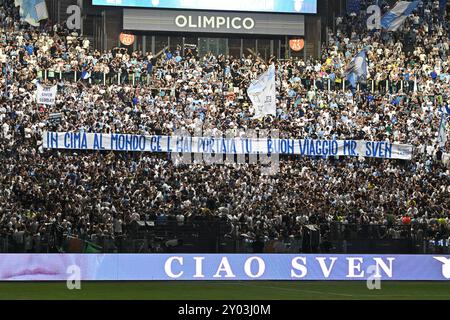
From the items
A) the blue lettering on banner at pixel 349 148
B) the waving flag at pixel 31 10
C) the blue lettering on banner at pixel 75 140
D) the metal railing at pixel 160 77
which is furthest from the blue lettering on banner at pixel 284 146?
the waving flag at pixel 31 10

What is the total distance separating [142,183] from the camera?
46.7m

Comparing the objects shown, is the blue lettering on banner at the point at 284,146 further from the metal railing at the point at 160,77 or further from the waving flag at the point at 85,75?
the waving flag at the point at 85,75

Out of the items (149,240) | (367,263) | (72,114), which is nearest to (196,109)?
(72,114)

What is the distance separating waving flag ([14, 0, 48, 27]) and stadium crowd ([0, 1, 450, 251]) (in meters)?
0.49

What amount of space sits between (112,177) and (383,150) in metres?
14.4

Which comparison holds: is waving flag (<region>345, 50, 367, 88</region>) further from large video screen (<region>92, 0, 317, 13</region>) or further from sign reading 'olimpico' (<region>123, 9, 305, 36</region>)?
large video screen (<region>92, 0, 317, 13</region>)

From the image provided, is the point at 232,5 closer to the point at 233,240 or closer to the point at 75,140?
the point at 75,140

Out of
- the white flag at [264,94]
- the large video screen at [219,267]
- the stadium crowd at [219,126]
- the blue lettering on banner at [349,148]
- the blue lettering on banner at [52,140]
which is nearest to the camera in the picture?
the large video screen at [219,267]

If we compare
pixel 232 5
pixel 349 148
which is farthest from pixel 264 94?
pixel 232 5

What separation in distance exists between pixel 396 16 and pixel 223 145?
Answer: 716 inches

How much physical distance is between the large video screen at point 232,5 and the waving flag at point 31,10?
422 centimetres

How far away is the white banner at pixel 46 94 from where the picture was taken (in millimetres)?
50250

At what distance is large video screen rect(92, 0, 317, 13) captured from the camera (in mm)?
63741
